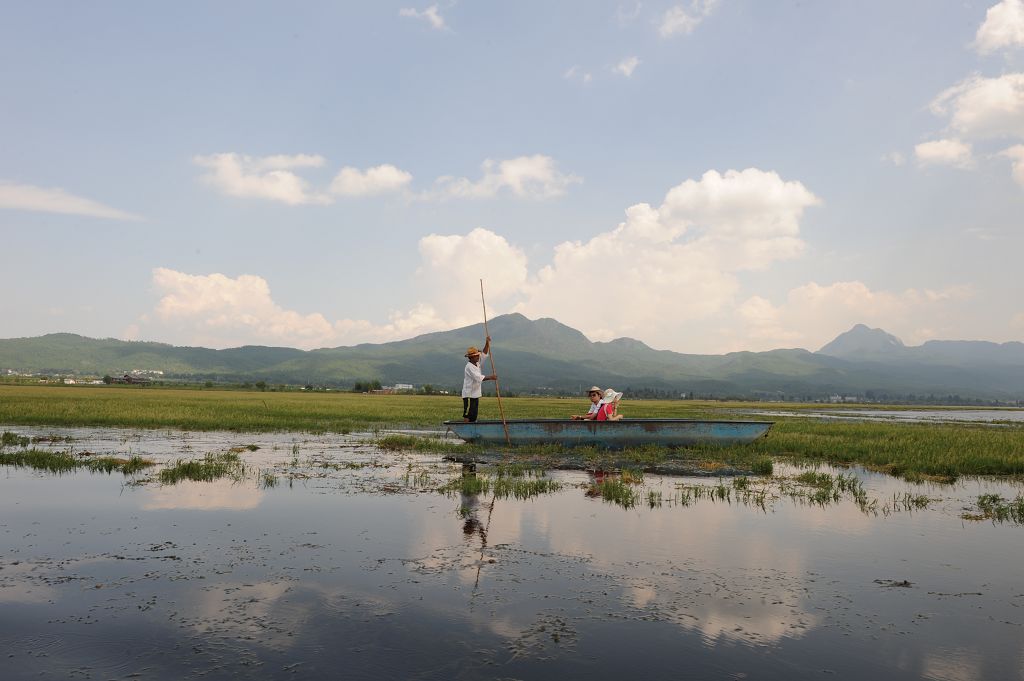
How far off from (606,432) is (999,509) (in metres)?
11.1

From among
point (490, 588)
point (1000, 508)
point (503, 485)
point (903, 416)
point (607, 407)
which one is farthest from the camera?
point (903, 416)

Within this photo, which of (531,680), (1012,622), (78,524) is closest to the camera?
(531,680)

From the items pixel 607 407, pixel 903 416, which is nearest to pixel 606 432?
pixel 607 407

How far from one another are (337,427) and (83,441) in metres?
11.7

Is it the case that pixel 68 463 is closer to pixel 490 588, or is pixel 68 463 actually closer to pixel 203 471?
pixel 203 471

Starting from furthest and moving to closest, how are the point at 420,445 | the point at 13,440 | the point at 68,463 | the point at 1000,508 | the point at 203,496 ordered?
the point at 420,445 < the point at 13,440 < the point at 68,463 < the point at 1000,508 < the point at 203,496

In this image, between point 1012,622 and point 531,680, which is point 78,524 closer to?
point 531,680

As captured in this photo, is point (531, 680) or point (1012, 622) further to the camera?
point (1012, 622)

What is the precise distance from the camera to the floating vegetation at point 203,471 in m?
14.9

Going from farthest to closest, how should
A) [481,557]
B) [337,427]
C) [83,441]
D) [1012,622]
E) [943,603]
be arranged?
[337,427] < [83,441] < [481,557] < [943,603] < [1012,622]

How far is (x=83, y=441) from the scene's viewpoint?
22672mm

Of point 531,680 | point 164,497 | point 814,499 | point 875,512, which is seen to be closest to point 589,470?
point 814,499

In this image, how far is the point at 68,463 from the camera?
16.4m

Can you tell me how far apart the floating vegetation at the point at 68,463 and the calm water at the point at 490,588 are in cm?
266
